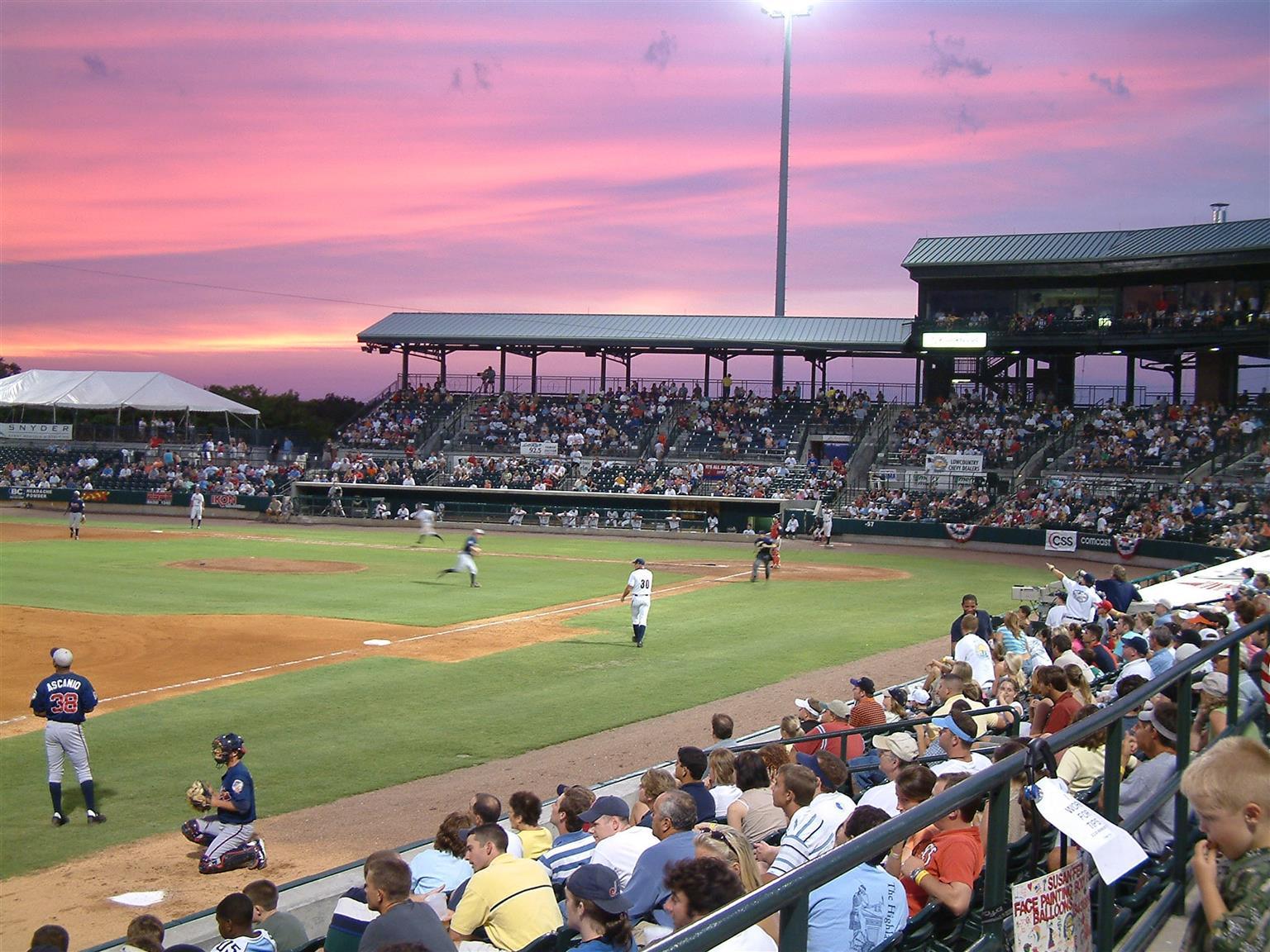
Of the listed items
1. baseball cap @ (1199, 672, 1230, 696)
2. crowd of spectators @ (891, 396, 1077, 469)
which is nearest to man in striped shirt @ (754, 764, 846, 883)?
baseball cap @ (1199, 672, 1230, 696)

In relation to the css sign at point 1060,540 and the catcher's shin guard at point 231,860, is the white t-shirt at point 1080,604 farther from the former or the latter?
the css sign at point 1060,540

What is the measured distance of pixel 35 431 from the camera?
6825 cm

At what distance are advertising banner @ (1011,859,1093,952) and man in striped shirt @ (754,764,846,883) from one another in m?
1.69

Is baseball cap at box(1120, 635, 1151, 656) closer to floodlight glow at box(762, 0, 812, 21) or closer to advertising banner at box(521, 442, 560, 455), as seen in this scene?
advertising banner at box(521, 442, 560, 455)

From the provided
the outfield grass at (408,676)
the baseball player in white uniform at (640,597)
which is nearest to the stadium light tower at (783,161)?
the outfield grass at (408,676)

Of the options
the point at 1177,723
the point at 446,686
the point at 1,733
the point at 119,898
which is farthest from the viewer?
the point at 446,686

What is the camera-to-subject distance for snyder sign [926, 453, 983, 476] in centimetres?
5125

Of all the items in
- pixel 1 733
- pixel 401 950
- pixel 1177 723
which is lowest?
pixel 1 733

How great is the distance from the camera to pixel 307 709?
1759 centimetres

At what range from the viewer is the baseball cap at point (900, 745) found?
10117 mm

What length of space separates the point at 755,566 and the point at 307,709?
757 inches

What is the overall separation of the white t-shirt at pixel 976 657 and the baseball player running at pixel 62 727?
34.7 feet

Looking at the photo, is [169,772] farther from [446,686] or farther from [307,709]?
[446,686]

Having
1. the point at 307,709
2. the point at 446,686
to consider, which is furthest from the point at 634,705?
the point at 307,709
